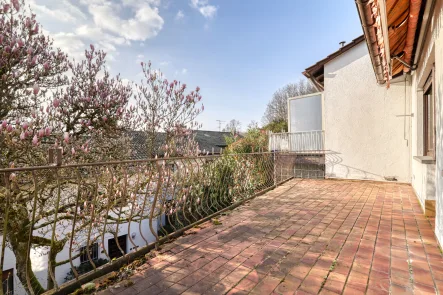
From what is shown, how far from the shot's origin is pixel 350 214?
12.6 feet

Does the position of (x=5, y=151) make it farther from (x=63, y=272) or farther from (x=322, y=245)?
(x=63, y=272)

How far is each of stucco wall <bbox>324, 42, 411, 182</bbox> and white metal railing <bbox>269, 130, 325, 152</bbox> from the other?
0.41m

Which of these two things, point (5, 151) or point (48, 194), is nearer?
point (5, 151)

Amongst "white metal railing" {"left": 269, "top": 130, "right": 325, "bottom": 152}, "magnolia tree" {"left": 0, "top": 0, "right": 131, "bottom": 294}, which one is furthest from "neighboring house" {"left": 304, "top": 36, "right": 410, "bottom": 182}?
"magnolia tree" {"left": 0, "top": 0, "right": 131, "bottom": 294}

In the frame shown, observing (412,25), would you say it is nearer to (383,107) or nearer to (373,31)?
(373,31)

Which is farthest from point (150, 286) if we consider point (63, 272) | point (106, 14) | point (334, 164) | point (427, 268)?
point (63, 272)

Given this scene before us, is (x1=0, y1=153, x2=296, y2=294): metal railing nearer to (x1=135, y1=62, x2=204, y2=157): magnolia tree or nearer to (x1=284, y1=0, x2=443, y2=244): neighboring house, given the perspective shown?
(x1=135, y1=62, x2=204, y2=157): magnolia tree

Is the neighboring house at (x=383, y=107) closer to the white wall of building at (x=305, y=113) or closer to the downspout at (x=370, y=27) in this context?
the downspout at (x=370, y=27)

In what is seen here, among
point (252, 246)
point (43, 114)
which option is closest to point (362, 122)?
point (252, 246)

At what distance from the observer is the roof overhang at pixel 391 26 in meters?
2.75

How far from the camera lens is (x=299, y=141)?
9.02m

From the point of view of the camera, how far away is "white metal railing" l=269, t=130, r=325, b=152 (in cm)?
834

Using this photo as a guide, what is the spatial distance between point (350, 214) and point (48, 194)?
5.24m

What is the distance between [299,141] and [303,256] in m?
7.17
